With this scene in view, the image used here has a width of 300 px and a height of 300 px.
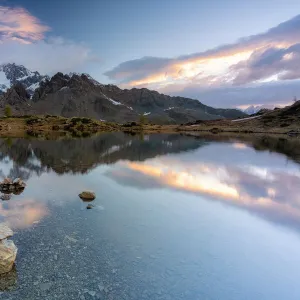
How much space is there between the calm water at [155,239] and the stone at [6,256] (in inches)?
21.9

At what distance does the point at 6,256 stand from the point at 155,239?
422 inches

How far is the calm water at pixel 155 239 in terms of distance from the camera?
17.2m

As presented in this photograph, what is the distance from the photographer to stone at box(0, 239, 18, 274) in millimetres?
18094

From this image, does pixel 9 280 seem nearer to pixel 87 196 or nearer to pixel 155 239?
pixel 155 239

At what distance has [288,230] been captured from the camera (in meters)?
26.1

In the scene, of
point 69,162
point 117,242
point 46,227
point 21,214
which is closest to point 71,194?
point 21,214

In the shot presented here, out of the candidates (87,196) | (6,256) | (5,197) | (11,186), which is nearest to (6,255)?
(6,256)

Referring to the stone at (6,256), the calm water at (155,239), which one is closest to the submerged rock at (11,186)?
the calm water at (155,239)

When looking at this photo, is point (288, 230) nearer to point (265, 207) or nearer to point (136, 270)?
point (265, 207)

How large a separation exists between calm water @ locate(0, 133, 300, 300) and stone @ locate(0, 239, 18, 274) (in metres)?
0.56

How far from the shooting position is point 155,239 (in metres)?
23.3

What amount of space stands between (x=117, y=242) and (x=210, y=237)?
303 inches

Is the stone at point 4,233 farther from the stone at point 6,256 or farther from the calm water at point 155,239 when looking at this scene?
the calm water at point 155,239

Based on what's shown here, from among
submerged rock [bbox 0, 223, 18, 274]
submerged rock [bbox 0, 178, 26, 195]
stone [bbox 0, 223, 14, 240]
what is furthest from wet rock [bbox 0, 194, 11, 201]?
submerged rock [bbox 0, 223, 18, 274]
